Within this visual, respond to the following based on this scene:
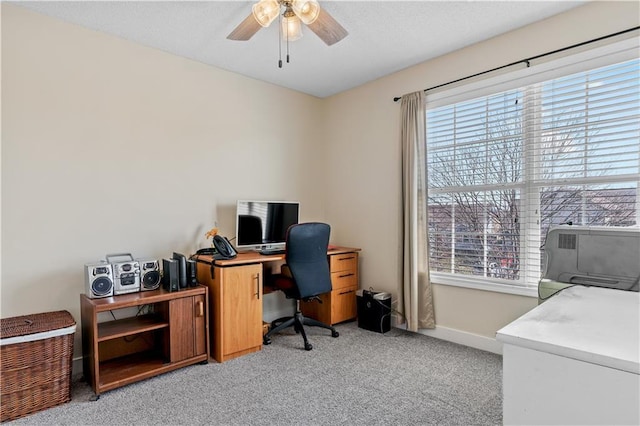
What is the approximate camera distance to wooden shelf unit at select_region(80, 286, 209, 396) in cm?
230

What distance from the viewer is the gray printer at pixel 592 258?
5.62 feet

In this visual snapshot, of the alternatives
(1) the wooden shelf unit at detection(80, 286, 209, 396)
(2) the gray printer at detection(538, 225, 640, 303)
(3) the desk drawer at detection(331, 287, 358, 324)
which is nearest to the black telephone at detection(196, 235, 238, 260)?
(1) the wooden shelf unit at detection(80, 286, 209, 396)

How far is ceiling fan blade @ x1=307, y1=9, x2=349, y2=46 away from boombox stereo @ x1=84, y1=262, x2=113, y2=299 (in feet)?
7.07

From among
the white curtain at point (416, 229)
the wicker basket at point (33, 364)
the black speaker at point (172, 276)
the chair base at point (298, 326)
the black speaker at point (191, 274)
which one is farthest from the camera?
the white curtain at point (416, 229)

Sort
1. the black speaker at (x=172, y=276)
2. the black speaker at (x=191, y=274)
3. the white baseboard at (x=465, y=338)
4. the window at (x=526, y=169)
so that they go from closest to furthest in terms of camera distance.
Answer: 1. the window at (x=526, y=169)
2. the black speaker at (x=172, y=276)
3. the black speaker at (x=191, y=274)
4. the white baseboard at (x=465, y=338)

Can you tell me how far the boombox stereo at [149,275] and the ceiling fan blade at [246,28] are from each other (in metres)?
1.75

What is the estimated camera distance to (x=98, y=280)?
241 centimetres

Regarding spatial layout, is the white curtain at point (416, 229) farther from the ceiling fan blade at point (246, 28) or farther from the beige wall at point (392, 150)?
the ceiling fan blade at point (246, 28)

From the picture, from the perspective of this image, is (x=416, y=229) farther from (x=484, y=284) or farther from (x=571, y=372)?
(x=571, y=372)

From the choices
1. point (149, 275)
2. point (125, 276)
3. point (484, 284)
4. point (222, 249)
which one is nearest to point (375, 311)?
point (484, 284)

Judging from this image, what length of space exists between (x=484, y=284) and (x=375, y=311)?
104 cm

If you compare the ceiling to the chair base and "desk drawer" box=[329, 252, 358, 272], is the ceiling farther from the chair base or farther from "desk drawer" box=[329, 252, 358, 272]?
the chair base

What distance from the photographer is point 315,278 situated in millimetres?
3178

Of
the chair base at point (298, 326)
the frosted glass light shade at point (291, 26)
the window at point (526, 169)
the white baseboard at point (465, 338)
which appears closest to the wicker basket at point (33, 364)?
the chair base at point (298, 326)
